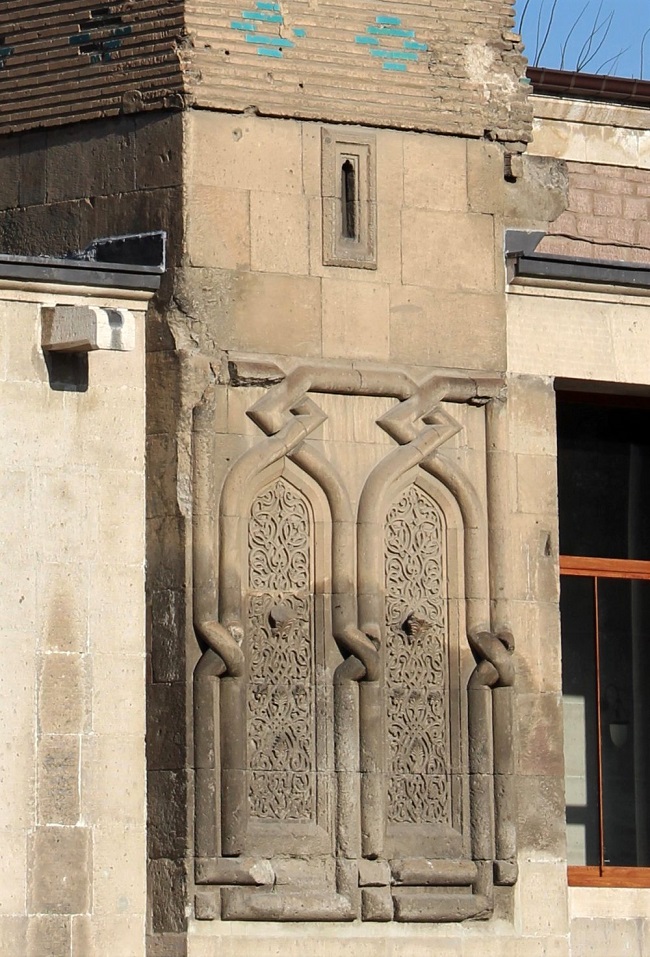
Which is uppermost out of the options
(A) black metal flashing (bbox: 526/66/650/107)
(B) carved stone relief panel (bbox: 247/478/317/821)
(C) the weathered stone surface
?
(A) black metal flashing (bbox: 526/66/650/107)

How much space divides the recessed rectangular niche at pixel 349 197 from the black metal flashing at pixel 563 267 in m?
1.00

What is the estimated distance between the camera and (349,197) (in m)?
14.9

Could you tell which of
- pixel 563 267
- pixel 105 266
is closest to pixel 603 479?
pixel 563 267

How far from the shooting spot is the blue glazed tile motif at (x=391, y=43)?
1507cm

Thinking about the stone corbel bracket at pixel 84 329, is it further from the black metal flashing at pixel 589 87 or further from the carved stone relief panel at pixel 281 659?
the black metal flashing at pixel 589 87

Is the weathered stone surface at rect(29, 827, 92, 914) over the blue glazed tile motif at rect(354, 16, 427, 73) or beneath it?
beneath

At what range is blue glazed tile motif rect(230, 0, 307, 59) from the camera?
14.8 meters

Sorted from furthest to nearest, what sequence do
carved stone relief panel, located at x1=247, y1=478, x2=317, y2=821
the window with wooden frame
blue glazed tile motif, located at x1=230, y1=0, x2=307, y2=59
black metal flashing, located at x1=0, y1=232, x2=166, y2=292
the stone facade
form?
the window with wooden frame, blue glazed tile motif, located at x1=230, y1=0, x2=307, y2=59, carved stone relief panel, located at x1=247, y1=478, x2=317, y2=821, black metal flashing, located at x1=0, y1=232, x2=166, y2=292, the stone facade

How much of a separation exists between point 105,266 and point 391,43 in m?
2.37

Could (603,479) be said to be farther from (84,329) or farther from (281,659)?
(84,329)

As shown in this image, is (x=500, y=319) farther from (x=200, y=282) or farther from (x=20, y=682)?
(x=20, y=682)

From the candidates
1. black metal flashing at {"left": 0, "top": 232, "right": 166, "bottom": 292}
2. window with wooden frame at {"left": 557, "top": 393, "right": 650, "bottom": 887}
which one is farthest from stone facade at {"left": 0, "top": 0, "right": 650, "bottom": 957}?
window with wooden frame at {"left": 557, "top": 393, "right": 650, "bottom": 887}

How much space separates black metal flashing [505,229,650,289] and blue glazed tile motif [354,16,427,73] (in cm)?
133

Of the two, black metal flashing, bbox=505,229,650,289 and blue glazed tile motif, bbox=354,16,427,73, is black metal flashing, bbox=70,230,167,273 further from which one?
black metal flashing, bbox=505,229,650,289
